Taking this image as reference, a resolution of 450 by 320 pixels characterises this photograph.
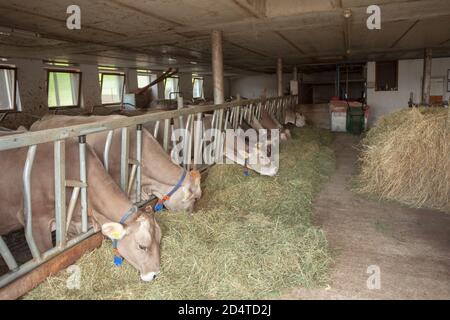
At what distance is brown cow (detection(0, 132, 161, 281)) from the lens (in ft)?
8.37

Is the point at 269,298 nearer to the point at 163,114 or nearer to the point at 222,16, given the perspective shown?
the point at 163,114

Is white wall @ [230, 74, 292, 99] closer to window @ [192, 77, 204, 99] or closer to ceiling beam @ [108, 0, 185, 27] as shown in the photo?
window @ [192, 77, 204, 99]

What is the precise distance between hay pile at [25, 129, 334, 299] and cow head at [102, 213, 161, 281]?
0.27ft

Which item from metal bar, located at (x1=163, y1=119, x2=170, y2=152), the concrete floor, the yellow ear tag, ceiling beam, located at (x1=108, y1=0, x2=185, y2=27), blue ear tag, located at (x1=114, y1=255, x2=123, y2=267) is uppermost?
ceiling beam, located at (x1=108, y1=0, x2=185, y2=27)

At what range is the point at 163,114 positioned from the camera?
3.98m

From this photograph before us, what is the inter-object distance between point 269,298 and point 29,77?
848 cm

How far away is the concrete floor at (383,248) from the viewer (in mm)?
2590

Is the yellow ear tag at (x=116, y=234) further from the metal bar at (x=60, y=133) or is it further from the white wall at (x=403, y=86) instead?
the white wall at (x=403, y=86)

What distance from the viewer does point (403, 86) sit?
43.6ft

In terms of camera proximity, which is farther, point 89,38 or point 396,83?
point 396,83

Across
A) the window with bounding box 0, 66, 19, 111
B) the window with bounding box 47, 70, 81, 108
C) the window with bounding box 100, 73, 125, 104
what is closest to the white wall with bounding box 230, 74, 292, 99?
the window with bounding box 100, 73, 125, 104
